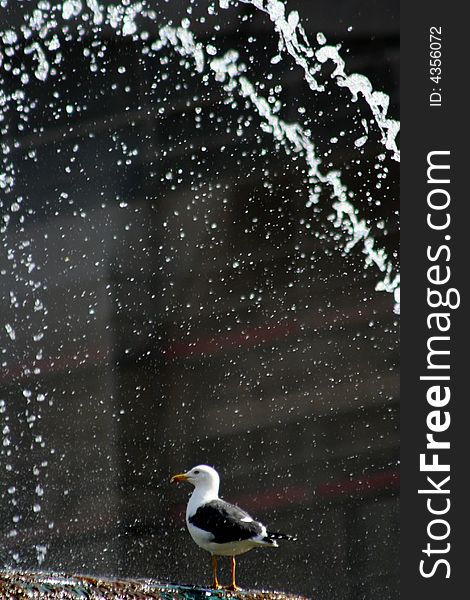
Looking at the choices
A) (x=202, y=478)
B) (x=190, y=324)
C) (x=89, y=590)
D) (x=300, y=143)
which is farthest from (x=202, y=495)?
(x=300, y=143)

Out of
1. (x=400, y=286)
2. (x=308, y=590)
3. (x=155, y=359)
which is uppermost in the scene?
(x=400, y=286)

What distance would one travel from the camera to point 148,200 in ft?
6.62

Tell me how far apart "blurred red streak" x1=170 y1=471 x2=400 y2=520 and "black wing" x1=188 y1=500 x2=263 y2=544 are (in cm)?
58

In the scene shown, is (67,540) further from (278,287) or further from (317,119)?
(317,119)

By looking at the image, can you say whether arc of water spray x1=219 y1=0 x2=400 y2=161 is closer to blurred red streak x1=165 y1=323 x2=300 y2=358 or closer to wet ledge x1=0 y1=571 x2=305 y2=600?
blurred red streak x1=165 y1=323 x2=300 y2=358

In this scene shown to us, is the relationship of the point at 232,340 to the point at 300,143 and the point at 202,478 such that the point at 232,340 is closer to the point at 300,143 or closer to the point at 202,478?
the point at 300,143

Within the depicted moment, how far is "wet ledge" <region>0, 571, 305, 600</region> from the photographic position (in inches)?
50.6

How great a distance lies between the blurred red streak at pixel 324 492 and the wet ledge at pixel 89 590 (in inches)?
24.4

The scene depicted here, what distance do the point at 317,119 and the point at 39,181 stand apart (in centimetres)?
56

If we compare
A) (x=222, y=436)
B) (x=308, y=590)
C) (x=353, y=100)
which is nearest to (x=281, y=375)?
(x=222, y=436)

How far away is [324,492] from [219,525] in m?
0.66

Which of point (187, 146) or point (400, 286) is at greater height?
point (187, 146)

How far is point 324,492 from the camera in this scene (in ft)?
6.74

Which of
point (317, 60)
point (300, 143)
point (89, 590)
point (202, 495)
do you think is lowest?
point (89, 590)
